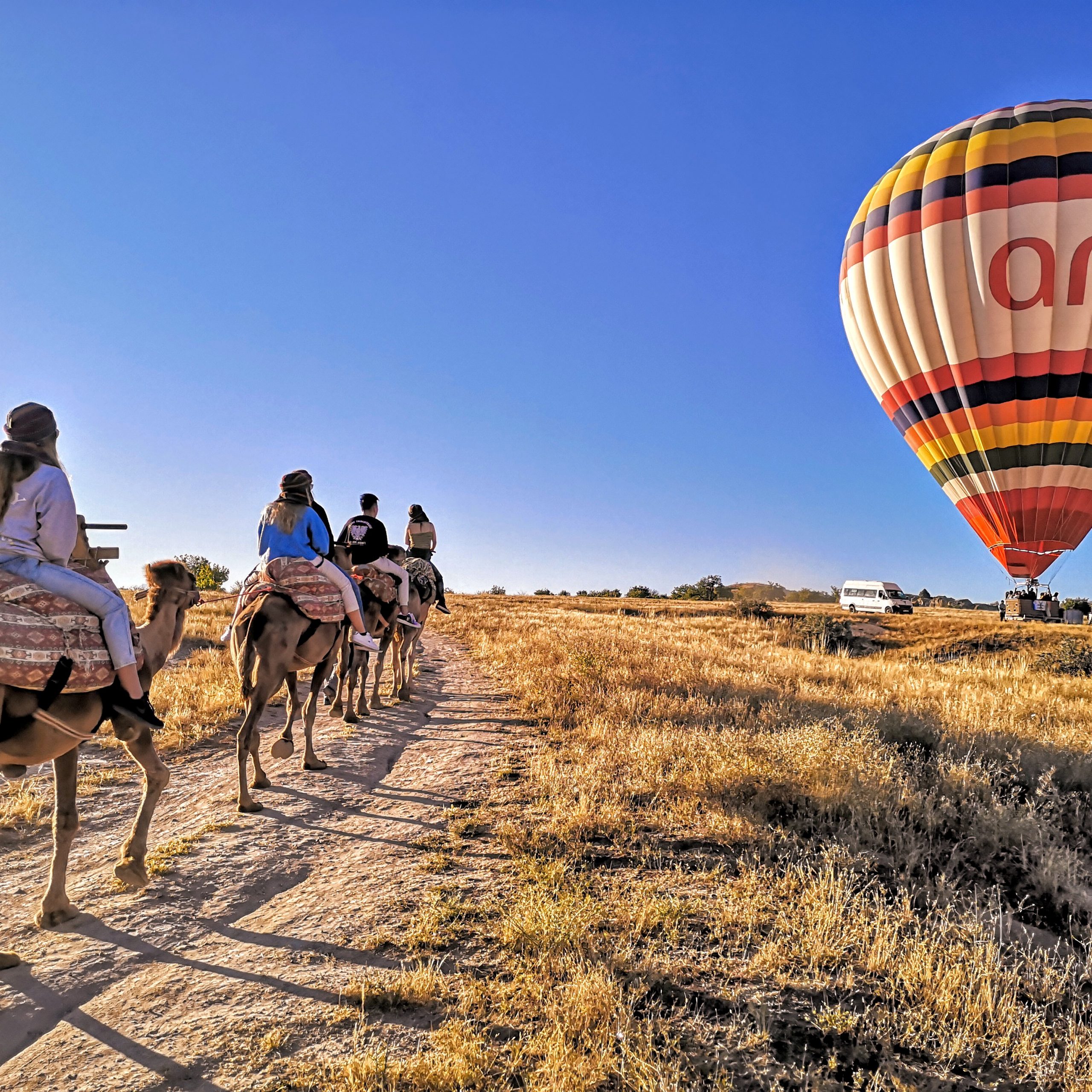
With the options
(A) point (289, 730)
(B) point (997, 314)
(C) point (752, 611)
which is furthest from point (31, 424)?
(C) point (752, 611)

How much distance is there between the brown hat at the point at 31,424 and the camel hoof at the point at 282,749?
4.03 m

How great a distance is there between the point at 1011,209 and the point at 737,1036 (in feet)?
84.2

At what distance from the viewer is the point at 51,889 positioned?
15.7ft

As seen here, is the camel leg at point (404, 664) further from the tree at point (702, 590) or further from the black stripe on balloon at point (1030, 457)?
the tree at point (702, 590)

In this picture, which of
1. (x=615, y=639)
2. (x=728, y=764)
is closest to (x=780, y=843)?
(x=728, y=764)

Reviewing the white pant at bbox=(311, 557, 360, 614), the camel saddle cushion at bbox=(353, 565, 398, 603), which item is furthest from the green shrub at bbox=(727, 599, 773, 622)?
the white pant at bbox=(311, 557, 360, 614)

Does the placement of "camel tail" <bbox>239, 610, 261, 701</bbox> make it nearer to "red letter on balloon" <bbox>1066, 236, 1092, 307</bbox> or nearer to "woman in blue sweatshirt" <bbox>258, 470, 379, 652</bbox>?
"woman in blue sweatshirt" <bbox>258, 470, 379, 652</bbox>

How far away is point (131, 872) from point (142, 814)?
40 centimetres

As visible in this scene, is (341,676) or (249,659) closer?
(249,659)

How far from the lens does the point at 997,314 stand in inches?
835

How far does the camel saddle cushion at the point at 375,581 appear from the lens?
473 inches

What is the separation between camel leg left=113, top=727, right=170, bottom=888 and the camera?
504cm

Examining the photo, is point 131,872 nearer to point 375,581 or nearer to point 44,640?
point 44,640

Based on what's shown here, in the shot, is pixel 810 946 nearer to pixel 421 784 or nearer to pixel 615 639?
pixel 421 784
